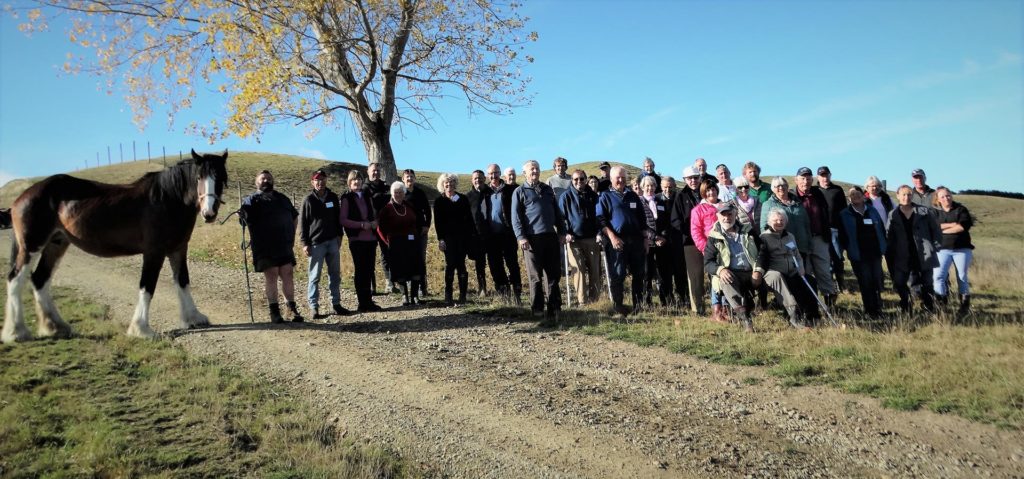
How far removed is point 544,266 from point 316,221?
3.54m

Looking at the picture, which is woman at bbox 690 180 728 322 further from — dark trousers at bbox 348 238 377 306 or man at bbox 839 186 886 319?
dark trousers at bbox 348 238 377 306

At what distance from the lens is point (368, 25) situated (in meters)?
15.3

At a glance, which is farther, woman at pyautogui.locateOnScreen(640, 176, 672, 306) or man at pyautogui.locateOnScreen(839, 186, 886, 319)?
woman at pyautogui.locateOnScreen(640, 176, 672, 306)

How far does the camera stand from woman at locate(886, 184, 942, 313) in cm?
871

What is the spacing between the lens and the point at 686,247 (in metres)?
9.05

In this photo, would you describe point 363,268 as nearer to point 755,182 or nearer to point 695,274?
point 695,274

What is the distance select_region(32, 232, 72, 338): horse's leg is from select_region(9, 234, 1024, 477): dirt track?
156 centimetres

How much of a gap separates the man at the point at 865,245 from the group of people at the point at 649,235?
0.05ft

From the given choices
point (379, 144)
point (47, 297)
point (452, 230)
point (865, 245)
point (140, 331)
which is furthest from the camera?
point (379, 144)

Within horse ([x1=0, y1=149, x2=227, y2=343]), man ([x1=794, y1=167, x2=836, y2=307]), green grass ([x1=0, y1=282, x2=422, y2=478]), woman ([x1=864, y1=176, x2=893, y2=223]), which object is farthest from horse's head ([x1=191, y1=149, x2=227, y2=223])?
woman ([x1=864, y1=176, x2=893, y2=223])

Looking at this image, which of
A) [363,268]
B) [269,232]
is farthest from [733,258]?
[269,232]

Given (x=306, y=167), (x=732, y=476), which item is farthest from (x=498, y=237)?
(x=306, y=167)

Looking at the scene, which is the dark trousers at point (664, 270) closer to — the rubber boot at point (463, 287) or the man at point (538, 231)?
the man at point (538, 231)

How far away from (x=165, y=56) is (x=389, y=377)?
13.6 metres
